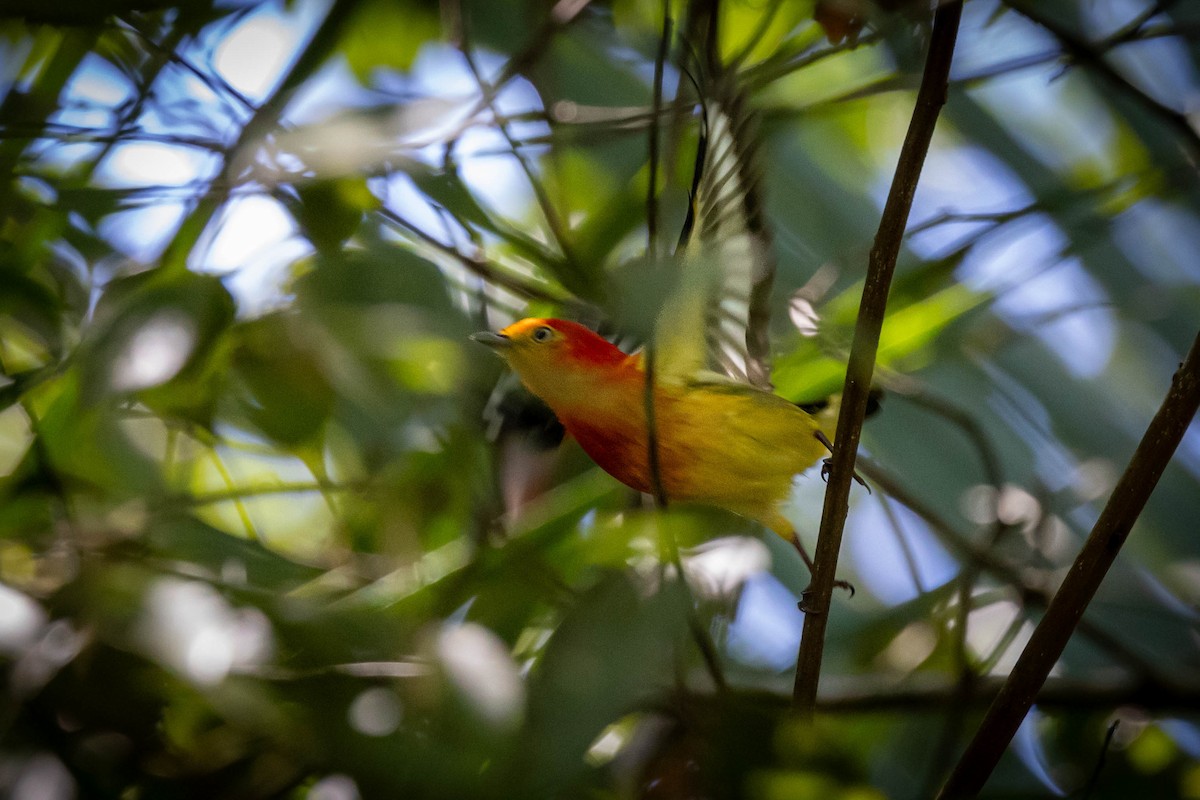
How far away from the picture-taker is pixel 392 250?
46.3 inches

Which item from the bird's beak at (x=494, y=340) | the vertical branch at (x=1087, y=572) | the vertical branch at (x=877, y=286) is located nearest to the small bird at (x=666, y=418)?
the bird's beak at (x=494, y=340)

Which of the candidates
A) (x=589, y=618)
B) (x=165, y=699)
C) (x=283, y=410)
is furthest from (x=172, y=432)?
(x=589, y=618)

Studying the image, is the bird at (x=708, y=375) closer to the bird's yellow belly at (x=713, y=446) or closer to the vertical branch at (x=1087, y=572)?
the bird's yellow belly at (x=713, y=446)

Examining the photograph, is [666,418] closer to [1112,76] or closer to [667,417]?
[667,417]

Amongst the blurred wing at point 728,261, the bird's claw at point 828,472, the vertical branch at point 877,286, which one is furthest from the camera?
the bird's claw at point 828,472

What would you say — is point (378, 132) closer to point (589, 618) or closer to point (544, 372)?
point (544, 372)

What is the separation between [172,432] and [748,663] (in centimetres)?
89

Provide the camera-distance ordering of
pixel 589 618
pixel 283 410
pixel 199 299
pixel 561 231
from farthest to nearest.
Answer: pixel 561 231
pixel 283 410
pixel 199 299
pixel 589 618

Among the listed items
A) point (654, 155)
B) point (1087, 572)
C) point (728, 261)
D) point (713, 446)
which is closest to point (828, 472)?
point (713, 446)

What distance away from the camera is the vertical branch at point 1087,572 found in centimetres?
93

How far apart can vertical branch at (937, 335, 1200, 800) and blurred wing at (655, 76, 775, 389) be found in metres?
0.48

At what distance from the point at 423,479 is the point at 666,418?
34 cm

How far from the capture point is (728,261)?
1.19m

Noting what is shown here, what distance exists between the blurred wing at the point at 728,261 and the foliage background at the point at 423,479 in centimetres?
4
